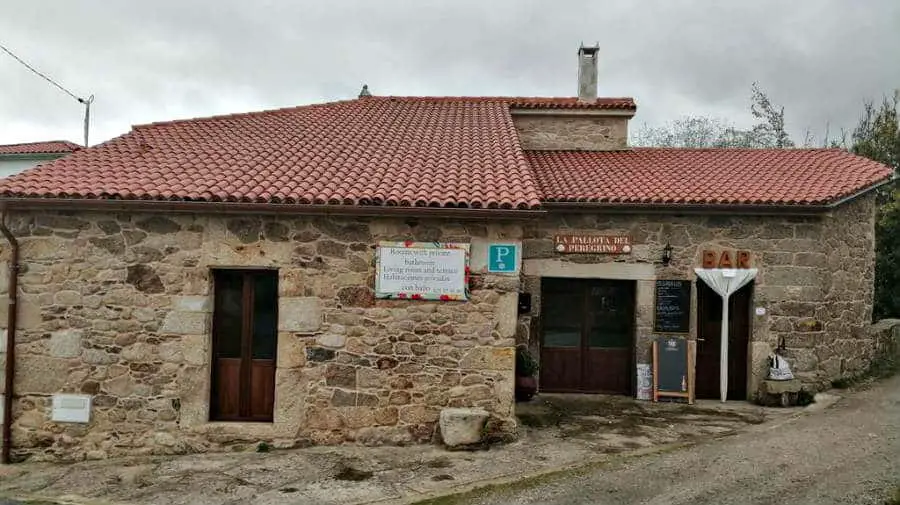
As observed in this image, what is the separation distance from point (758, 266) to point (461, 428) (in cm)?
480

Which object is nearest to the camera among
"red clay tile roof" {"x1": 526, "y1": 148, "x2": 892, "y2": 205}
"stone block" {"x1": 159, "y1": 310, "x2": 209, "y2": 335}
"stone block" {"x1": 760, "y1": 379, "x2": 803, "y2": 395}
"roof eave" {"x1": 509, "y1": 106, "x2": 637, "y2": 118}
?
"stone block" {"x1": 159, "y1": 310, "x2": 209, "y2": 335}

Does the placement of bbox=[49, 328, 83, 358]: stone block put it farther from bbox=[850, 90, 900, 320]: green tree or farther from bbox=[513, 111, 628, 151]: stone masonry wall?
bbox=[850, 90, 900, 320]: green tree

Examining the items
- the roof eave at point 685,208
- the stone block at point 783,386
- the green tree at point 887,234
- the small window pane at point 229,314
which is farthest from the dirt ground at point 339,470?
the green tree at point 887,234

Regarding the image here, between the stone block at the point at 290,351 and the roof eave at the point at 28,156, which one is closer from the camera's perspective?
the stone block at the point at 290,351

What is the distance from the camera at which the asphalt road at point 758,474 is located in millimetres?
4426

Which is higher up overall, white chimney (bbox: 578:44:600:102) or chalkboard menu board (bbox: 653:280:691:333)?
white chimney (bbox: 578:44:600:102)

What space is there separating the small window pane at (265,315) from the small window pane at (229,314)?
17cm

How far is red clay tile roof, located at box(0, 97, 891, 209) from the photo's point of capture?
5848 mm

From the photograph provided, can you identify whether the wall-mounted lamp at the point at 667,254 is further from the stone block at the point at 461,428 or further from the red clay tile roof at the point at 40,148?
the red clay tile roof at the point at 40,148

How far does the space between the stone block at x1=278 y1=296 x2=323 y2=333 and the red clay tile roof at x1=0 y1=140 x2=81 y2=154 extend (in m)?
11.8

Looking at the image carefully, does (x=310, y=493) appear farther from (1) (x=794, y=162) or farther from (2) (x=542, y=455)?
(1) (x=794, y=162)

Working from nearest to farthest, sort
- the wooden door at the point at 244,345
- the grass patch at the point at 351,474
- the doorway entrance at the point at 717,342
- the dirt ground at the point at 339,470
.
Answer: the dirt ground at the point at 339,470
the grass patch at the point at 351,474
the wooden door at the point at 244,345
the doorway entrance at the point at 717,342

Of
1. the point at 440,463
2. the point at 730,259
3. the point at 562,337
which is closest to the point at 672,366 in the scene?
the point at 562,337

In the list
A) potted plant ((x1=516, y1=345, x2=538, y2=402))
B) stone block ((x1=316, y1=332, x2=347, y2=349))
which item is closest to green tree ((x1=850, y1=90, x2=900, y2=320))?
potted plant ((x1=516, y1=345, x2=538, y2=402))
